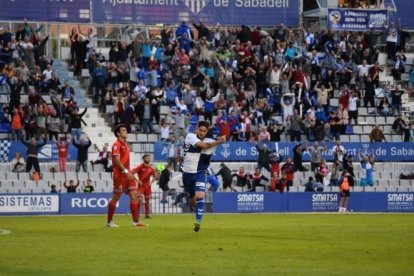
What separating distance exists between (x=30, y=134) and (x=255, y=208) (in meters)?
9.17

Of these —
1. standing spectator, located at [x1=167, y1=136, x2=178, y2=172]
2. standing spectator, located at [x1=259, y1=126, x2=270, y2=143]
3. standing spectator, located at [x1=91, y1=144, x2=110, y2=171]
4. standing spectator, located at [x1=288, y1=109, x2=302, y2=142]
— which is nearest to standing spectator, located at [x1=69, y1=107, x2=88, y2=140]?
standing spectator, located at [x1=91, y1=144, x2=110, y2=171]

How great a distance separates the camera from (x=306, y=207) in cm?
4241

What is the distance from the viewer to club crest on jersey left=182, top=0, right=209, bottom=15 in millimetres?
50344

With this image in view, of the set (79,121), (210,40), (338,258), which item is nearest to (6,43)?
(79,121)

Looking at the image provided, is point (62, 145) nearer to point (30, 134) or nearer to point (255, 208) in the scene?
point (30, 134)

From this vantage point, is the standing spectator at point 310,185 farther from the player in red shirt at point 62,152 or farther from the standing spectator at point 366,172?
the player in red shirt at point 62,152

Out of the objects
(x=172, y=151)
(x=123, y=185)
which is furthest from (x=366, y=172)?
(x=123, y=185)

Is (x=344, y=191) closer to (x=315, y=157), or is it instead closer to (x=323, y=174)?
(x=323, y=174)

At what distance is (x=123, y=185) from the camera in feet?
79.6

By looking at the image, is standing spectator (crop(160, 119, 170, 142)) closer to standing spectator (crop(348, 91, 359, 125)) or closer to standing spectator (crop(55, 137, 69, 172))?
standing spectator (crop(55, 137, 69, 172))

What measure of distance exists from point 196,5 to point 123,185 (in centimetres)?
2742

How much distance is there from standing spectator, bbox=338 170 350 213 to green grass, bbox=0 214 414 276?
677 inches

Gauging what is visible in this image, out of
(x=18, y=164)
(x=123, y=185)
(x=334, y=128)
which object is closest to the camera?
(x=123, y=185)

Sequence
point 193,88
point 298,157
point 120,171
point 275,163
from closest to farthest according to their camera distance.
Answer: point 120,171
point 275,163
point 298,157
point 193,88
